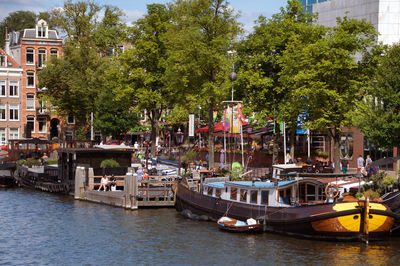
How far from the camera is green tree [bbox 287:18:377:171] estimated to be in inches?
1941

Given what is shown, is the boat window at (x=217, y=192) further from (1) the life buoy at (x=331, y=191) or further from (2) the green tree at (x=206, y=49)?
(2) the green tree at (x=206, y=49)

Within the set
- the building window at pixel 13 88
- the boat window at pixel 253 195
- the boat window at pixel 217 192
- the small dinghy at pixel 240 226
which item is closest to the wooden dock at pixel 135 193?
the boat window at pixel 217 192

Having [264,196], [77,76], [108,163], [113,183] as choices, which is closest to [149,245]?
[264,196]

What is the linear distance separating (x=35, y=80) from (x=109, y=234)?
233 ft

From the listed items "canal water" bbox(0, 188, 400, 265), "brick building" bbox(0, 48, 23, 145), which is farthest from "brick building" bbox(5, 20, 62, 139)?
"canal water" bbox(0, 188, 400, 265)

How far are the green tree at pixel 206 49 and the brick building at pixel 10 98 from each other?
161 ft

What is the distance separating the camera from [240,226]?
119 feet

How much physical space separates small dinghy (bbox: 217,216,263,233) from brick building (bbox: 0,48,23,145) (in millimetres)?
70815

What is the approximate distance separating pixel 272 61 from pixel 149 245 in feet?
90.4

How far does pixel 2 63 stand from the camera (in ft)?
332

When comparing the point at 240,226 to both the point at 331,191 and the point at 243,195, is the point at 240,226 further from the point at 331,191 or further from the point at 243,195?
the point at 331,191

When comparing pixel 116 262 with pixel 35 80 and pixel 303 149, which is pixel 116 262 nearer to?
pixel 303 149

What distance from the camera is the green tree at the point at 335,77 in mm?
49312

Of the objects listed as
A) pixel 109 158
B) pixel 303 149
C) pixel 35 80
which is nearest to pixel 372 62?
pixel 303 149
